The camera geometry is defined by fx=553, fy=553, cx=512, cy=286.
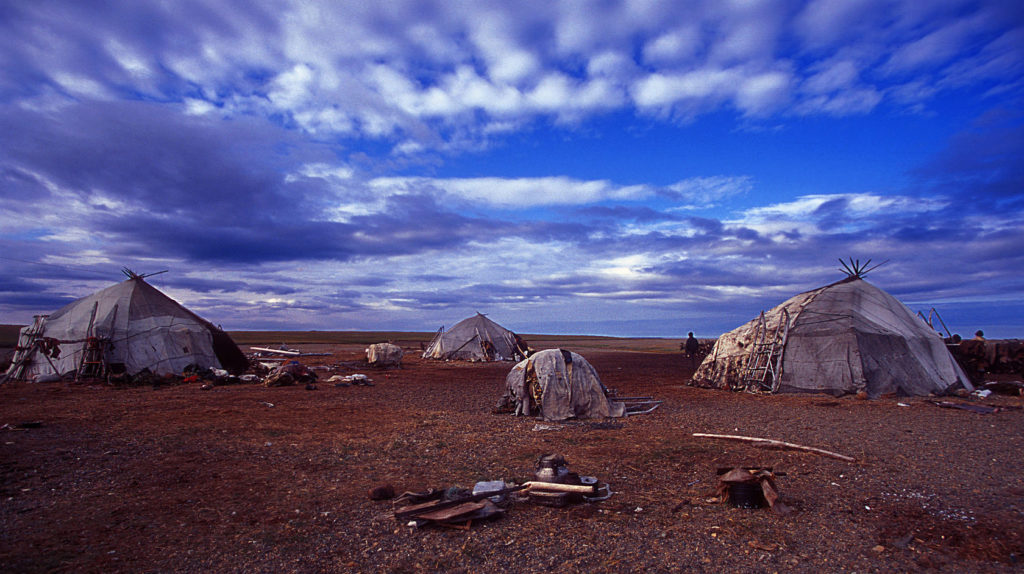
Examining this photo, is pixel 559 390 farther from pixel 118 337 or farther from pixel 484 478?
pixel 118 337

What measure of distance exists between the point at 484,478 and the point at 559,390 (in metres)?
5.88

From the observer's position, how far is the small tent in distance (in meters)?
18.1

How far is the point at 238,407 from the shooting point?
591 inches

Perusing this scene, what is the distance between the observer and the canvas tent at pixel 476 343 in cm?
3853

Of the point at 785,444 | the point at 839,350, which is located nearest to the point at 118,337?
Answer: the point at 785,444

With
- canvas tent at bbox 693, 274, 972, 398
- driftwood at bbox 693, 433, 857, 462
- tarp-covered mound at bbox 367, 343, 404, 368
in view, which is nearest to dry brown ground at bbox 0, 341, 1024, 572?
driftwood at bbox 693, 433, 857, 462

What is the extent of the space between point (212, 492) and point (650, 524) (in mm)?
5527

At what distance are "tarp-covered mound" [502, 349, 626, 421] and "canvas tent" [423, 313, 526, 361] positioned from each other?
24.1m

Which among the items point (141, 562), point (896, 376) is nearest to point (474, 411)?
point (141, 562)

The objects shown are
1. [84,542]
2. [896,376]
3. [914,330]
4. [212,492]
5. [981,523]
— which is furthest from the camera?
[914,330]

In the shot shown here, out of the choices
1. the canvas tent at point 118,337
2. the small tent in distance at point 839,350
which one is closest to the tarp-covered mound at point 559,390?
the small tent in distance at point 839,350

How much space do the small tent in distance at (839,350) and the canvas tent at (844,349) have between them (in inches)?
1.1

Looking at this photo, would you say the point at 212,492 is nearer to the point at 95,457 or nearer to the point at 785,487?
the point at 95,457

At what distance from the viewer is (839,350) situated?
18672 mm
